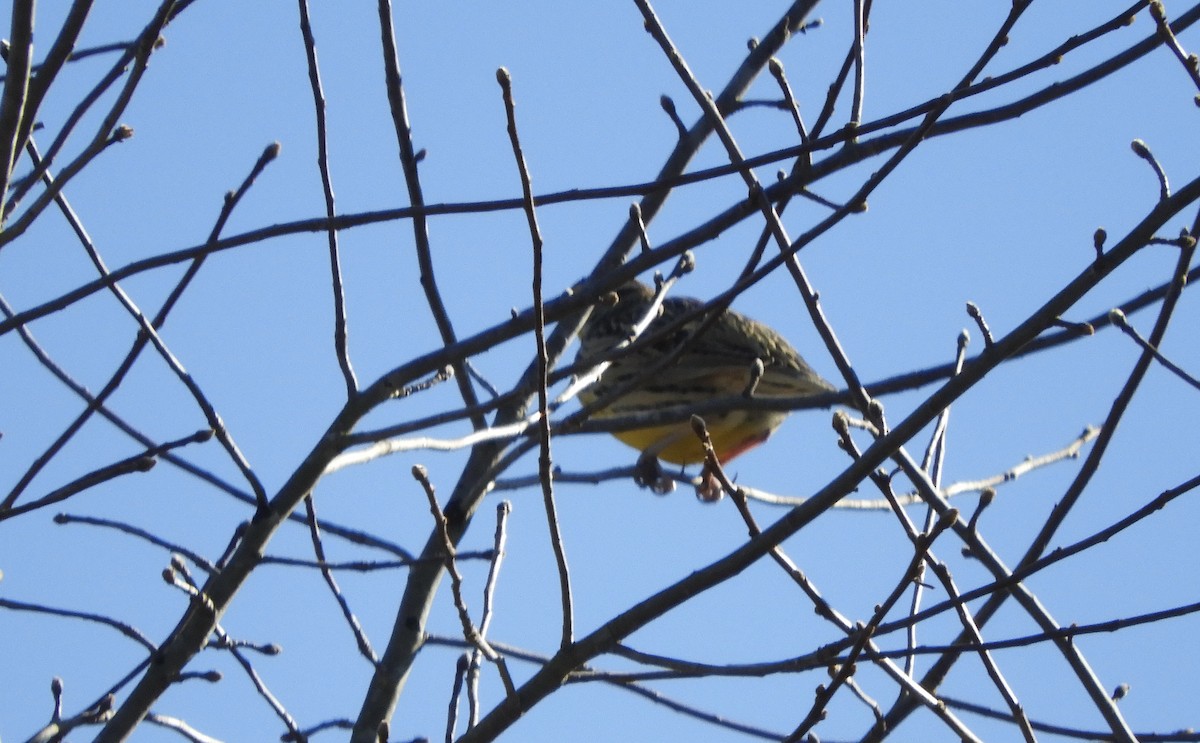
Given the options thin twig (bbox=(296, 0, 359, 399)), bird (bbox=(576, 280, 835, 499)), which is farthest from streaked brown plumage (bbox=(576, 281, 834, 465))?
thin twig (bbox=(296, 0, 359, 399))

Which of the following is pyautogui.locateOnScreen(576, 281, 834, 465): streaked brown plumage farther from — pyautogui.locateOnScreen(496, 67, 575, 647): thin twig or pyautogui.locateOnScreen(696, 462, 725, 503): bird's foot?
pyautogui.locateOnScreen(496, 67, 575, 647): thin twig

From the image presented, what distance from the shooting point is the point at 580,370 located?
141 inches

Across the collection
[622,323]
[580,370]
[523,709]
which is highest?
[622,323]

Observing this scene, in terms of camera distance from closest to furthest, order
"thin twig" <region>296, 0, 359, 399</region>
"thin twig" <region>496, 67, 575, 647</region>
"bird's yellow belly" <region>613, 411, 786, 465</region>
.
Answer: "thin twig" <region>496, 67, 575, 647</region>
"thin twig" <region>296, 0, 359, 399</region>
"bird's yellow belly" <region>613, 411, 786, 465</region>

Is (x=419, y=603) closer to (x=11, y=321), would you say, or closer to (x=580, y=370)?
(x=580, y=370)

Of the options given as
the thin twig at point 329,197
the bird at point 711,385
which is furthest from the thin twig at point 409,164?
the bird at point 711,385

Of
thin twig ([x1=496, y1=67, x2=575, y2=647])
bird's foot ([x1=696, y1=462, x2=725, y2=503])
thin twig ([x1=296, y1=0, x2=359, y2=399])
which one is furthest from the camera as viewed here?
bird's foot ([x1=696, y1=462, x2=725, y2=503])

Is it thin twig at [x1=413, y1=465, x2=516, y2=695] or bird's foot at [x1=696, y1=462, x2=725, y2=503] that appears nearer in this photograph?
thin twig at [x1=413, y1=465, x2=516, y2=695]

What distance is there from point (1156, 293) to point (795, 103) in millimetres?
1074

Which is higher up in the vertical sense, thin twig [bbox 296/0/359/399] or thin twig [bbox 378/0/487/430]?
thin twig [bbox 378/0/487/430]

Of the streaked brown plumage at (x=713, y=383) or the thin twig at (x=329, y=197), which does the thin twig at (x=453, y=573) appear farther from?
the streaked brown plumage at (x=713, y=383)

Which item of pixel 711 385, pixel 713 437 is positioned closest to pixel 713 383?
pixel 711 385

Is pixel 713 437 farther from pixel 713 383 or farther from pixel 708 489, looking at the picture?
pixel 708 489

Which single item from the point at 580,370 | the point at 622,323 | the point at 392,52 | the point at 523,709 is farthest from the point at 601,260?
the point at 622,323
